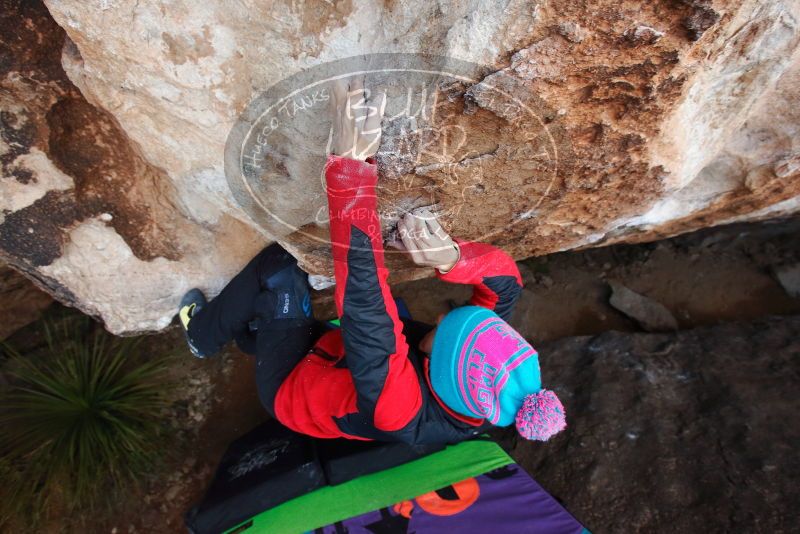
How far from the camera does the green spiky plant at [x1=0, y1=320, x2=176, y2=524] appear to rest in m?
2.32

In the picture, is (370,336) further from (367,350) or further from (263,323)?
(263,323)

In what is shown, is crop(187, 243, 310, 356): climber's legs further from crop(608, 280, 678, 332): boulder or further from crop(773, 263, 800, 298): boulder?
crop(773, 263, 800, 298): boulder

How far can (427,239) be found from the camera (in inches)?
56.8

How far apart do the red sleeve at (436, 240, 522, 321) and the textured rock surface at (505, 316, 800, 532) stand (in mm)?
1000

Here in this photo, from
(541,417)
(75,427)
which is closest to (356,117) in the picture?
(541,417)

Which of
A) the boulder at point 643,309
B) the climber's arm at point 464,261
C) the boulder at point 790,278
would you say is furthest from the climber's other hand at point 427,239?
the boulder at point 790,278

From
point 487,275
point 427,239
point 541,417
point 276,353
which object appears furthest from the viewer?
point 276,353

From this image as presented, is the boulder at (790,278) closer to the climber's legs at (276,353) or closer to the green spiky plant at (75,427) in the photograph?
the climber's legs at (276,353)

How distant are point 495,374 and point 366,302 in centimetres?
38

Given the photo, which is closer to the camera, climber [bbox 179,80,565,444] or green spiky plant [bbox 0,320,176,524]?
climber [bbox 179,80,565,444]

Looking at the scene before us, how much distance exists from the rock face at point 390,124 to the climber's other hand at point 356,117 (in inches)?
2.8

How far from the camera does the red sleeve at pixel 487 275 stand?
1.54 metres

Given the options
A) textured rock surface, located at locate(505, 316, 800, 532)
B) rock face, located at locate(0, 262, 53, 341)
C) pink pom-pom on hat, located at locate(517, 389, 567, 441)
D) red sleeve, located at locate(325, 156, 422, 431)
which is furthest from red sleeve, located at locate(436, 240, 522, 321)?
rock face, located at locate(0, 262, 53, 341)

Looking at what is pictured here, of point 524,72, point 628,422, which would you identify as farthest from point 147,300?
point 628,422
